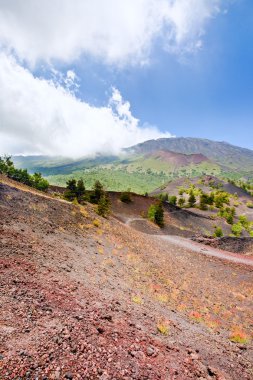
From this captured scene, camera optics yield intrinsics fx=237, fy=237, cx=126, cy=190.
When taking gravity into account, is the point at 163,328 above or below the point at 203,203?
below

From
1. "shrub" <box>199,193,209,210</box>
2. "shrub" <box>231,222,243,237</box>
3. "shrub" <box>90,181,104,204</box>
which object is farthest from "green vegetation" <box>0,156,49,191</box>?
"shrub" <box>231,222,243,237</box>

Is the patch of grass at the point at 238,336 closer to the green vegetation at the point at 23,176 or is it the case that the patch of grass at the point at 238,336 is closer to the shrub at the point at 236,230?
the shrub at the point at 236,230

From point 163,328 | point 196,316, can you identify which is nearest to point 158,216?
point 196,316

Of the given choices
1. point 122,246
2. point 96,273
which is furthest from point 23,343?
point 122,246

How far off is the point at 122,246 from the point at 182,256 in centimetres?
842

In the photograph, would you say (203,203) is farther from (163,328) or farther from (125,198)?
(163,328)

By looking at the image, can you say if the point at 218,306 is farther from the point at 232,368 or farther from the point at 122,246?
the point at 122,246

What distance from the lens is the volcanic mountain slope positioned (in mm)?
6098

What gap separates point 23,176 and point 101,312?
76.8 metres

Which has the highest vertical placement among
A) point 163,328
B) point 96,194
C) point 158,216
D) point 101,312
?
point 96,194

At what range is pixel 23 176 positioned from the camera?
77.8 m

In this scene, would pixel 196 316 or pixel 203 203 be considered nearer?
pixel 196 316

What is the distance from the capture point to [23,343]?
5910 mm

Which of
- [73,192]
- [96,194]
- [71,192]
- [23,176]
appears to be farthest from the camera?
[23,176]
